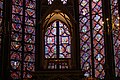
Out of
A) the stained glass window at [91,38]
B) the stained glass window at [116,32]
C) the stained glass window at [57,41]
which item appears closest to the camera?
the stained glass window at [116,32]

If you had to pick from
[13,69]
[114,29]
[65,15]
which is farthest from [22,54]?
[114,29]

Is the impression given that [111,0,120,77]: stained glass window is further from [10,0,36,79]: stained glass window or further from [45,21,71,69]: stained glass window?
[10,0,36,79]: stained glass window

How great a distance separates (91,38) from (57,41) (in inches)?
58.3

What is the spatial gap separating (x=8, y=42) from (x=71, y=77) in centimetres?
348

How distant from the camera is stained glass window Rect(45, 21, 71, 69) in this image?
17.2 metres

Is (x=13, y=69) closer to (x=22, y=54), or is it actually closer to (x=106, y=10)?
(x=22, y=54)

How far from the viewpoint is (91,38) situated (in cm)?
1736

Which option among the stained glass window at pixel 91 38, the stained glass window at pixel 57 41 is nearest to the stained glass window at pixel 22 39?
the stained glass window at pixel 57 41

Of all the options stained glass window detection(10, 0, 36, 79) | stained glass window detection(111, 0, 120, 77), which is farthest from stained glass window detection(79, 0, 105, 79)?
stained glass window detection(10, 0, 36, 79)

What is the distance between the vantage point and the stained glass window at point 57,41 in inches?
677

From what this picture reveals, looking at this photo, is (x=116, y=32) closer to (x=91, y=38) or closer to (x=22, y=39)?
(x=91, y=38)

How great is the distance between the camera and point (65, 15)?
647 inches

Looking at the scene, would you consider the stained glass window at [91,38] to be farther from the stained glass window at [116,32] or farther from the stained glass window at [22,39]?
the stained glass window at [22,39]

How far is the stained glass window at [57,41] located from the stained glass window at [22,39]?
2.20 feet
